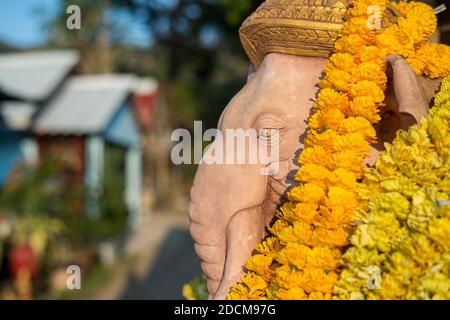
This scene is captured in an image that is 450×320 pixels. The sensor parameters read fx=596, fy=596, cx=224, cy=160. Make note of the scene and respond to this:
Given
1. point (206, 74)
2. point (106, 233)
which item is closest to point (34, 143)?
point (106, 233)

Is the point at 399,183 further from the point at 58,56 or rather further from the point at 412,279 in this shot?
the point at 58,56

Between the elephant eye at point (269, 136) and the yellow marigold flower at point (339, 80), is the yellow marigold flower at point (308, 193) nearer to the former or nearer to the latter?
the elephant eye at point (269, 136)

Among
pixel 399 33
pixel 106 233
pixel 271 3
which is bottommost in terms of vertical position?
pixel 106 233

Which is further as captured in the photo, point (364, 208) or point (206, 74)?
point (206, 74)

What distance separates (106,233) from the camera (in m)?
9.95

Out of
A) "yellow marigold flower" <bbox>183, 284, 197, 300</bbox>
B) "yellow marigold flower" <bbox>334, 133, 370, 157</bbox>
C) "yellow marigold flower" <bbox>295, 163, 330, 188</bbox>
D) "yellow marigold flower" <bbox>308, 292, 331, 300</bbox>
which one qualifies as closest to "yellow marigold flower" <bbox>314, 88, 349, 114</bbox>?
"yellow marigold flower" <bbox>334, 133, 370, 157</bbox>

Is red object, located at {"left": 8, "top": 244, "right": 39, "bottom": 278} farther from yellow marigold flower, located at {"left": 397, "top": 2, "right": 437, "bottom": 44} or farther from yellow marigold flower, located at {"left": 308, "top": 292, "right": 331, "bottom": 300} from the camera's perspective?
yellow marigold flower, located at {"left": 397, "top": 2, "right": 437, "bottom": 44}

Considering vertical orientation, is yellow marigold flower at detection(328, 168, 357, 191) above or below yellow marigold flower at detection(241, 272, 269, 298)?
above

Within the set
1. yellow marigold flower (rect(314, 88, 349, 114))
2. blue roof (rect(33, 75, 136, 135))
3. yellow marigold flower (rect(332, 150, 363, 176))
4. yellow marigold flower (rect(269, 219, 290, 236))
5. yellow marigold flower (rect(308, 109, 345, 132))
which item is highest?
blue roof (rect(33, 75, 136, 135))

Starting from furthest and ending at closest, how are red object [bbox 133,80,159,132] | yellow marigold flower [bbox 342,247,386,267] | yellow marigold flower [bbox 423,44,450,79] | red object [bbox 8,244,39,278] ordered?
red object [bbox 133,80,159,132], red object [bbox 8,244,39,278], yellow marigold flower [bbox 423,44,450,79], yellow marigold flower [bbox 342,247,386,267]

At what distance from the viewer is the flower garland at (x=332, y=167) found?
2107mm

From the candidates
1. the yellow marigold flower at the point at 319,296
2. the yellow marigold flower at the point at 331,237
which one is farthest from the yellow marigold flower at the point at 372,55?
the yellow marigold flower at the point at 319,296

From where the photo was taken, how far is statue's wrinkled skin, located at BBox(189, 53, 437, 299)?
2357mm
